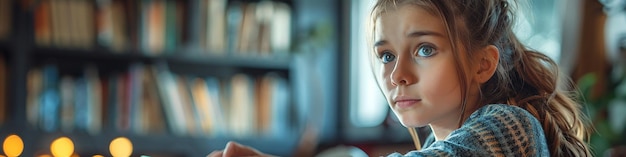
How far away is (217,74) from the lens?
11.9 ft

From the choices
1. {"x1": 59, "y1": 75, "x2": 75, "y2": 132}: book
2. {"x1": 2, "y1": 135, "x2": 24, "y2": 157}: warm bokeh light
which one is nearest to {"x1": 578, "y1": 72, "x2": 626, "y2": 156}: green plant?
{"x1": 59, "y1": 75, "x2": 75, "y2": 132}: book

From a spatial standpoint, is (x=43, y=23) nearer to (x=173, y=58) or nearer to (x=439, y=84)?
(x=173, y=58)

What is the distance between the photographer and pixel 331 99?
3914mm

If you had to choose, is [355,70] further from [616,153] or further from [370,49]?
[370,49]

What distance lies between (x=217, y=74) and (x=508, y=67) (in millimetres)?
2933

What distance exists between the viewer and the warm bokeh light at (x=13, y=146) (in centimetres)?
292

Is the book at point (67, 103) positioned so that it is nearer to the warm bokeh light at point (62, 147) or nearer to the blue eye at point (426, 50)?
the warm bokeh light at point (62, 147)

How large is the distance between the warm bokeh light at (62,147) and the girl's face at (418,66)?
99.3 inches

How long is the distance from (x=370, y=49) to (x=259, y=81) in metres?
2.80

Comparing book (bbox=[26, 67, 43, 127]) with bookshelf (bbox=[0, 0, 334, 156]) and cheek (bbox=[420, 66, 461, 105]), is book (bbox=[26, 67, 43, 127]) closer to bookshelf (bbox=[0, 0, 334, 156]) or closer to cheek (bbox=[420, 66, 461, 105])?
bookshelf (bbox=[0, 0, 334, 156])

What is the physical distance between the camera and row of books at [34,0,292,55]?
10.1ft

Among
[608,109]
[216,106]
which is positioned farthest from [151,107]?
[608,109]

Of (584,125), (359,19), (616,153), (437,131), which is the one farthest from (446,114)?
(359,19)

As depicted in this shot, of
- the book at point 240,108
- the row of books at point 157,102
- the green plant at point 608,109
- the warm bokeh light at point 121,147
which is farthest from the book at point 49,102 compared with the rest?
the green plant at point 608,109
